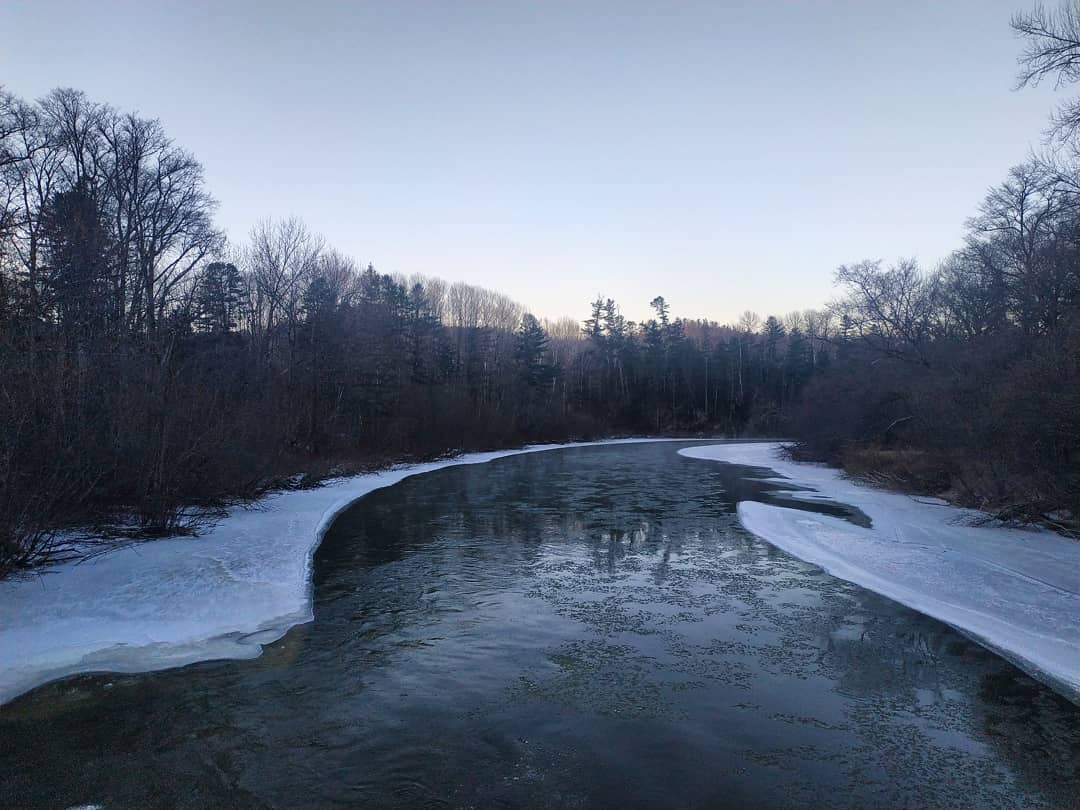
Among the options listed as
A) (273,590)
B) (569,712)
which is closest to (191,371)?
(273,590)

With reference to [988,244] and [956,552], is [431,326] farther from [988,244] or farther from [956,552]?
[956,552]

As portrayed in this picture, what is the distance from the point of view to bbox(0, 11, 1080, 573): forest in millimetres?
10906

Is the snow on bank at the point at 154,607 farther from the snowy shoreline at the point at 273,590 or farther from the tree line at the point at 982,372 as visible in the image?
the tree line at the point at 982,372

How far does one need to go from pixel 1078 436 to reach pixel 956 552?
3530mm

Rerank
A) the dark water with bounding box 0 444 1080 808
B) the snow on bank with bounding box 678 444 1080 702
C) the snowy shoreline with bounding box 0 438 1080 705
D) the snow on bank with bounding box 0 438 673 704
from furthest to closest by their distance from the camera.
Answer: the snow on bank with bounding box 678 444 1080 702 → the snowy shoreline with bounding box 0 438 1080 705 → the snow on bank with bounding box 0 438 673 704 → the dark water with bounding box 0 444 1080 808

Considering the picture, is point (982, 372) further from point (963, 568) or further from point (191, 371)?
point (191, 371)

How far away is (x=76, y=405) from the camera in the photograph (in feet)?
35.1

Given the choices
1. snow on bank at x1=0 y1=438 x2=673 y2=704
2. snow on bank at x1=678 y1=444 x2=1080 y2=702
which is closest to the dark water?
snow on bank at x1=0 y1=438 x2=673 y2=704

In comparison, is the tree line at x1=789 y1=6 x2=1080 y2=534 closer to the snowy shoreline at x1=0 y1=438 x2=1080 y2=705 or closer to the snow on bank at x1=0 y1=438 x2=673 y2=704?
the snowy shoreline at x1=0 y1=438 x2=1080 y2=705

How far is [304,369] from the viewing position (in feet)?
109

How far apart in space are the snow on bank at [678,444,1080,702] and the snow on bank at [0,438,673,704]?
359 inches

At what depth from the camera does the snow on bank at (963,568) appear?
331 inches

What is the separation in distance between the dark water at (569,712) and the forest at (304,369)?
14.9ft

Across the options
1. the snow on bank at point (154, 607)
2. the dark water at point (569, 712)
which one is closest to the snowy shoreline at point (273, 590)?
the snow on bank at point (154, 607)
